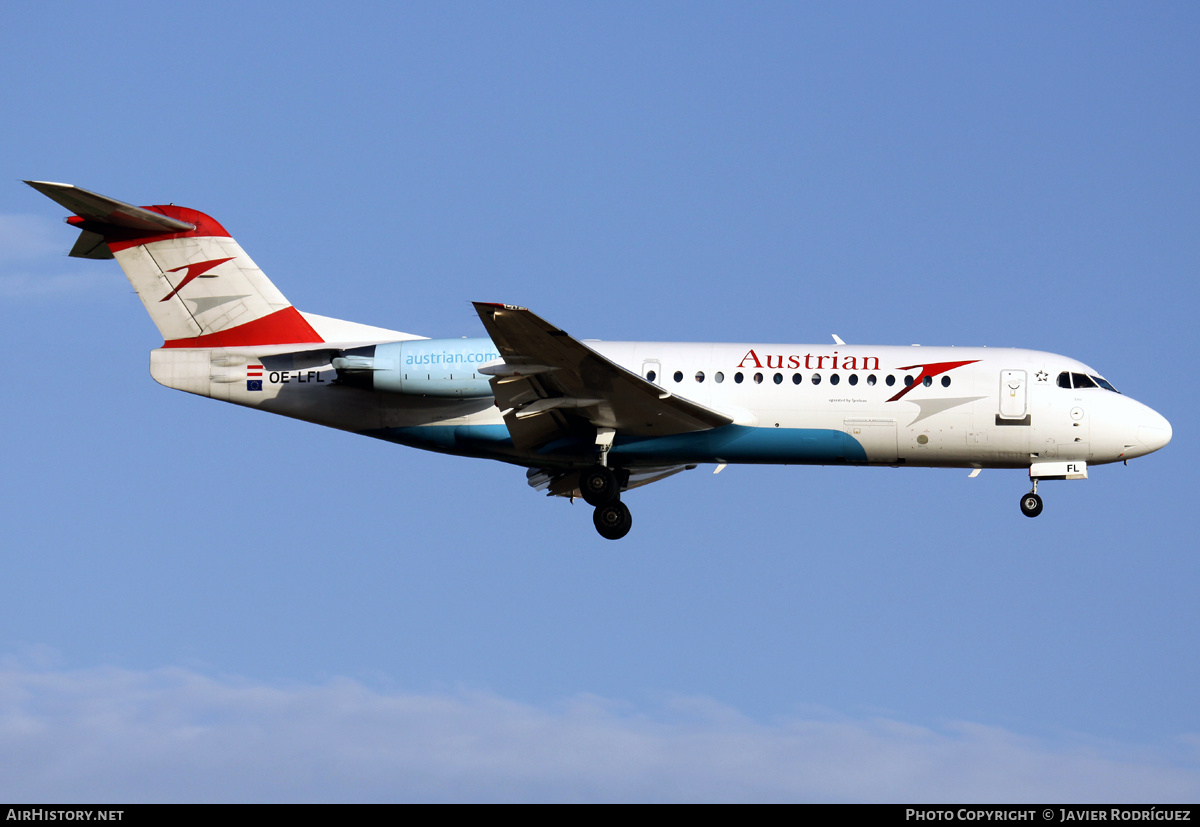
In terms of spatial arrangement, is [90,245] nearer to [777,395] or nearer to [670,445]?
[670,445]

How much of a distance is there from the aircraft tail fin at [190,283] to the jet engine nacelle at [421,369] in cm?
258

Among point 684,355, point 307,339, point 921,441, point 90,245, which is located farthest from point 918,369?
point 90,245

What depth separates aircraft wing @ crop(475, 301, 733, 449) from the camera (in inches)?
984

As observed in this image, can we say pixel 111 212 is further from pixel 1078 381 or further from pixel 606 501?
pixel 1078 381

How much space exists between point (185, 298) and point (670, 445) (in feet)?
34.0

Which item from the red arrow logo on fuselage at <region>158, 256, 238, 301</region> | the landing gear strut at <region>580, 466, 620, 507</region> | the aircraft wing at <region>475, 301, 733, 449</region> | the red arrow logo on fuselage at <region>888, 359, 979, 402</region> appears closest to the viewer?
the aircraft wing at <region>475, 301, 733, 449</region>

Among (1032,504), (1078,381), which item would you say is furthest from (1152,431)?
(1032,504)

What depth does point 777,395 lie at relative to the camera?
2803cm

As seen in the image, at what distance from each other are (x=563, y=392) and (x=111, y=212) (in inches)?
390

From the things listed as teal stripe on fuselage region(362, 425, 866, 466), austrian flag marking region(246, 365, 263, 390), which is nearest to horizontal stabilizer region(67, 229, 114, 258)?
austrian flag marking region(246, 365, 263, 390)

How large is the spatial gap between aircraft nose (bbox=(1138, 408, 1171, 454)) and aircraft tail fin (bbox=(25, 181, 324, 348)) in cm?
1691

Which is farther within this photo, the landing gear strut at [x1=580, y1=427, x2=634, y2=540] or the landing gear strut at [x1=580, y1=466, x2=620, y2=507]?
the landing gear strut at [x1=580, y1=466, x2=620, y2=507]

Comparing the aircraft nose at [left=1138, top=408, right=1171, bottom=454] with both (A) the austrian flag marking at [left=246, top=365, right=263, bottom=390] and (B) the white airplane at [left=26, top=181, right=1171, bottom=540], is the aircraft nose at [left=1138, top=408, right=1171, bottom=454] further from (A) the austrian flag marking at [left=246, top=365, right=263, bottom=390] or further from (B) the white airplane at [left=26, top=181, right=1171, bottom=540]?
(A) the austrian flag marking at [left=246, top=365, right=263, bottom=390]
